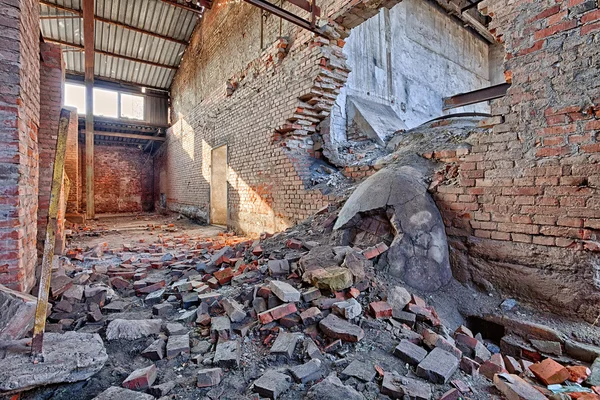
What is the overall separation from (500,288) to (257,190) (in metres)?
4.73

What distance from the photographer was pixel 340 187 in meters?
4.60

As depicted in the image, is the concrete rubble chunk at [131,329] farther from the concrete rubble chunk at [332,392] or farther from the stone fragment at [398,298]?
the stone fragment at [398,298]

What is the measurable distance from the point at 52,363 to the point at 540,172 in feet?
11.8

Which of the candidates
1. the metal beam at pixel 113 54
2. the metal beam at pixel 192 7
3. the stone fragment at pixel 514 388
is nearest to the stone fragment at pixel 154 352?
the stone fragment at pixel 514 388

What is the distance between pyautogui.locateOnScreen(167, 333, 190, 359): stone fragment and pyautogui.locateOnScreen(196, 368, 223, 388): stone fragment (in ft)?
Result: 1.00

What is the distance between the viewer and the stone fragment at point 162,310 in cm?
241

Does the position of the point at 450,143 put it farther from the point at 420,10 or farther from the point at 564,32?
the point at 420,10

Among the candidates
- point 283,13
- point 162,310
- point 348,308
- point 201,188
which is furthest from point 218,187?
point 348,308

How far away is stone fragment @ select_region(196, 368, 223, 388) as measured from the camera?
1.53 m

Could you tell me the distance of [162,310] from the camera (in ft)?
7.98

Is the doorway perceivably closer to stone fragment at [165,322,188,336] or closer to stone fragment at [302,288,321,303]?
stone fragment at [165,322,188,336]

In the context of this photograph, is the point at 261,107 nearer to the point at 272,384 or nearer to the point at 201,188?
the point at 201,188

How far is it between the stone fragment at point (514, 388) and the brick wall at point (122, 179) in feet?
51.9

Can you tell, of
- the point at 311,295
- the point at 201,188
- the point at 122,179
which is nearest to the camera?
the point at 311,295
